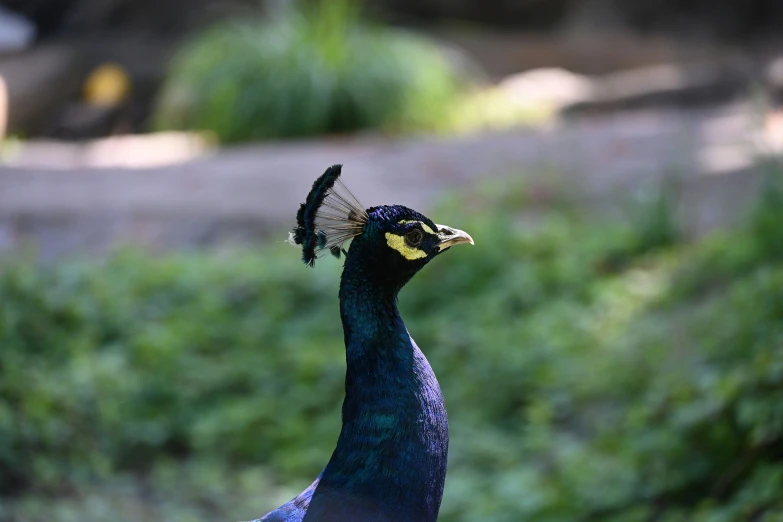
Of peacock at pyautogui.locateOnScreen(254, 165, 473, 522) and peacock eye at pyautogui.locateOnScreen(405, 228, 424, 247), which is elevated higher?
peacock eye at pyautogui.locateOnScreen(405, 228, 424, 247)

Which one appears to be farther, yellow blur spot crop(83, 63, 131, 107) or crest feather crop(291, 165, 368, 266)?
yellow blur spot crop(83, 63, 131, 107)

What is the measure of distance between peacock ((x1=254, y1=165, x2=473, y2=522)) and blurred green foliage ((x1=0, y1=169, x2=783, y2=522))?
1.25 meters

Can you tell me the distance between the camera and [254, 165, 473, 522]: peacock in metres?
1.61

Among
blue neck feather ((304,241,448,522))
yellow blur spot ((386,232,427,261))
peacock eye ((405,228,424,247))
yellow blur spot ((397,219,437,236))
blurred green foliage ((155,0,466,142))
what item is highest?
blurred green foliage ((155,0,466,142))

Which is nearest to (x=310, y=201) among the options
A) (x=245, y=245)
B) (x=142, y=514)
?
(x=142, y=514)

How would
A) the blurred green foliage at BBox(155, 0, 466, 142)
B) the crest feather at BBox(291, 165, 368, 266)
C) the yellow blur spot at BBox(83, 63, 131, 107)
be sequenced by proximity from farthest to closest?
the yellow blur spot at BBox(83, 63, 131, 107) < the blurred green foliage at BBox(155, 0, 466, 142) < the crest feather at BBox(291, 165, 368, 266)

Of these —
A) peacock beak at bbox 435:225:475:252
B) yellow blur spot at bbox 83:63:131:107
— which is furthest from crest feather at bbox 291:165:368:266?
yellow blur spot at bbox 83:63:131:107

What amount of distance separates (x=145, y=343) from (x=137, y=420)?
437 mm

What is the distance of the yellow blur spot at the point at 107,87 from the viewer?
12773 millimetres

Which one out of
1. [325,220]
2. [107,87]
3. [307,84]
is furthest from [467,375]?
[107,87]

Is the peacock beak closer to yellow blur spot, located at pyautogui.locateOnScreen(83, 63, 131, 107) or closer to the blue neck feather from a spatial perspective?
the blue neck feather

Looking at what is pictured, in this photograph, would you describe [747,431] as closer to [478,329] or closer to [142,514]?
[478,329]

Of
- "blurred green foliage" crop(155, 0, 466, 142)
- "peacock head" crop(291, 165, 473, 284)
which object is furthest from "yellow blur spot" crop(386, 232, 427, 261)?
"blurred green foliage" crop(155, 0, 466, 142)

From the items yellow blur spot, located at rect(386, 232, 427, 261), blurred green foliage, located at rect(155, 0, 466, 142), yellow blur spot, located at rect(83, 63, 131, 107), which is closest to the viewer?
yellow blur spot, located at rect(386, 232, 427, 261)
